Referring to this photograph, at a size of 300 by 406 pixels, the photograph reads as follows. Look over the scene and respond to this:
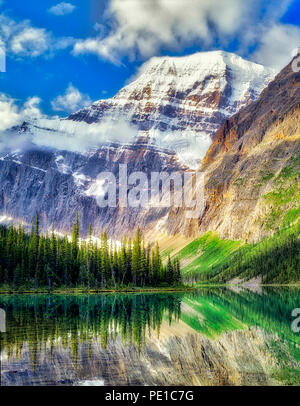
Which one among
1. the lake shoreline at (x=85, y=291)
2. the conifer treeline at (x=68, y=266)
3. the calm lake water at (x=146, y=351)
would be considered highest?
the conifer treeline at (x=68, y=266)

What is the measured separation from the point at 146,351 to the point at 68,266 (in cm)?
10853

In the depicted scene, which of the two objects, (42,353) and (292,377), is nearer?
(292,377)

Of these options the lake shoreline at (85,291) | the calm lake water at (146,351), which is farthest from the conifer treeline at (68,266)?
the calm lake water at (146,351)

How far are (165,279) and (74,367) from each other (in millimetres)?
139067

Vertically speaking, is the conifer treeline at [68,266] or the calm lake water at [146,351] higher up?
the conifer treeline at [68,266]

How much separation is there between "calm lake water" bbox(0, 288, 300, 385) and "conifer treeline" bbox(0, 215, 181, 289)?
238 ft

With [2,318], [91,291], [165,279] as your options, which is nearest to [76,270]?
[91,291]

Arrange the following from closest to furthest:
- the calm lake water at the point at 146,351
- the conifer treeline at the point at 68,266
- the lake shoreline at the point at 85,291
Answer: the calm lake water at the point at 146,351, the lake shoreline at the point at 85,291, the conifer treeline at the point at 68,266

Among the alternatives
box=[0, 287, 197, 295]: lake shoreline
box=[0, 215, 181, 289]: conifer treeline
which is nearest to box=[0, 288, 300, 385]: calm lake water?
box=[0, 287, 197, 295]: lake shoreline

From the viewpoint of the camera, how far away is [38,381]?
28.5m

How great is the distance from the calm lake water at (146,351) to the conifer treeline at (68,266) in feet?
238

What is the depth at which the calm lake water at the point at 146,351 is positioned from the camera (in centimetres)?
3009

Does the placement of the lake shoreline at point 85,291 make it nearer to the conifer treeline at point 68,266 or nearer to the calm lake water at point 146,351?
the conifer treeline at point 68,266
